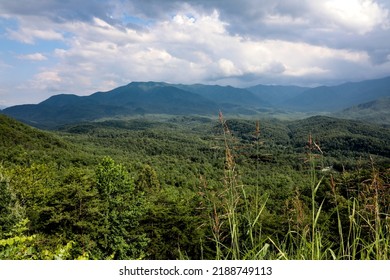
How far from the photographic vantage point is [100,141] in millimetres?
156875

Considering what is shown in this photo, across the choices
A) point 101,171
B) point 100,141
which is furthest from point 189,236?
point 100,141

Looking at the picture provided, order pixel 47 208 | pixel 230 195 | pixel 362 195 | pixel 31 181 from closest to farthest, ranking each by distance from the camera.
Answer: pixel 230 195 → pixel 362 195 → pixel 47 208 → pixel 31 181

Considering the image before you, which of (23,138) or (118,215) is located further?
(23,138)

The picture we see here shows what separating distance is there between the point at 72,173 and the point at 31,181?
6.65 m

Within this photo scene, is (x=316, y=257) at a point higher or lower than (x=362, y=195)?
lower

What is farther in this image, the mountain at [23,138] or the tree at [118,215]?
the mountain at [23,138]

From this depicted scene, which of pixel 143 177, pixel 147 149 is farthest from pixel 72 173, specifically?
pixel 147 149

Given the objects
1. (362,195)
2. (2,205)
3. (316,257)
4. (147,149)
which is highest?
(362,195)

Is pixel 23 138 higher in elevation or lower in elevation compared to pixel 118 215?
higher

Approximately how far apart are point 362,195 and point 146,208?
61.8 feet

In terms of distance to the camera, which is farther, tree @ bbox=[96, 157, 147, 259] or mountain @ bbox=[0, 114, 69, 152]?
mountain @ bbox=[0, 114, 69, 152]

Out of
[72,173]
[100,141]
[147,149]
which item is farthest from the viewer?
[100,141]

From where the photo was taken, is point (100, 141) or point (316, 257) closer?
point (316, 257)
